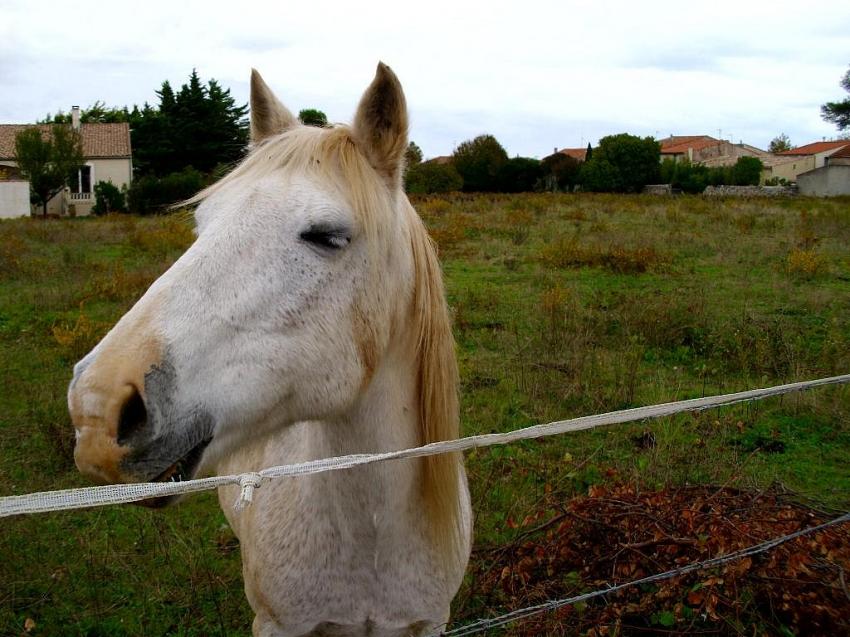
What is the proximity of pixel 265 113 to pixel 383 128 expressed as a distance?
493mm

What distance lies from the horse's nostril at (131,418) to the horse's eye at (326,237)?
1.97ft

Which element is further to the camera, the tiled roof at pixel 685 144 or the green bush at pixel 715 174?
the tiled roof at pixel 685 144

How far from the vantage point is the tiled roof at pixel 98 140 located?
4228 centimetres

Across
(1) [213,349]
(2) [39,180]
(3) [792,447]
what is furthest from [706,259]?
(2) [39,180]

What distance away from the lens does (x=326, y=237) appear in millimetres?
1837

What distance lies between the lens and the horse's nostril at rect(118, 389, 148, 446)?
1459 mm

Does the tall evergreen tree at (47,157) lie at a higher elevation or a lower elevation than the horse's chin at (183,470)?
higher

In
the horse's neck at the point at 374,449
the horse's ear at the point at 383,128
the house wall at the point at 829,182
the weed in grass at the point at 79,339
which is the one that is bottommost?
the weed in grass at the point at 79,339

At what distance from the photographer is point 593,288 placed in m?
9.57

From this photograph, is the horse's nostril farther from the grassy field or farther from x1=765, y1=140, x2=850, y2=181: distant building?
x1=765, y1=140, x2=850, y2=181: distant building

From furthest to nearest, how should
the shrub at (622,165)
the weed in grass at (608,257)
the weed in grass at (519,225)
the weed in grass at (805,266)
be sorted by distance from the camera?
the shrub at (622,165) → the weed in grass at (519,225) → the weed in grass at (608,257) → the weed in grass at (805,266)

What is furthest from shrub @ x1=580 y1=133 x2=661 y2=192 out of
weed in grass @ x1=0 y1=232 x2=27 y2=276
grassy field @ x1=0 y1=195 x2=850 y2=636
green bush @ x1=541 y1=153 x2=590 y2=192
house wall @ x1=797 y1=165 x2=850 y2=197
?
weed in grass @ x1=0 y1=232 x2=27 y2=276

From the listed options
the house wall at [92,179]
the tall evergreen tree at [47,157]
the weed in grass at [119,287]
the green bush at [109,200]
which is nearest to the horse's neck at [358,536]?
the weed in grass at [119,287]

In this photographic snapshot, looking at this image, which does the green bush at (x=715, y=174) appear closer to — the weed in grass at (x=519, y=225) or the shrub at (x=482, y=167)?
the shrub at (x=482, y=167)
